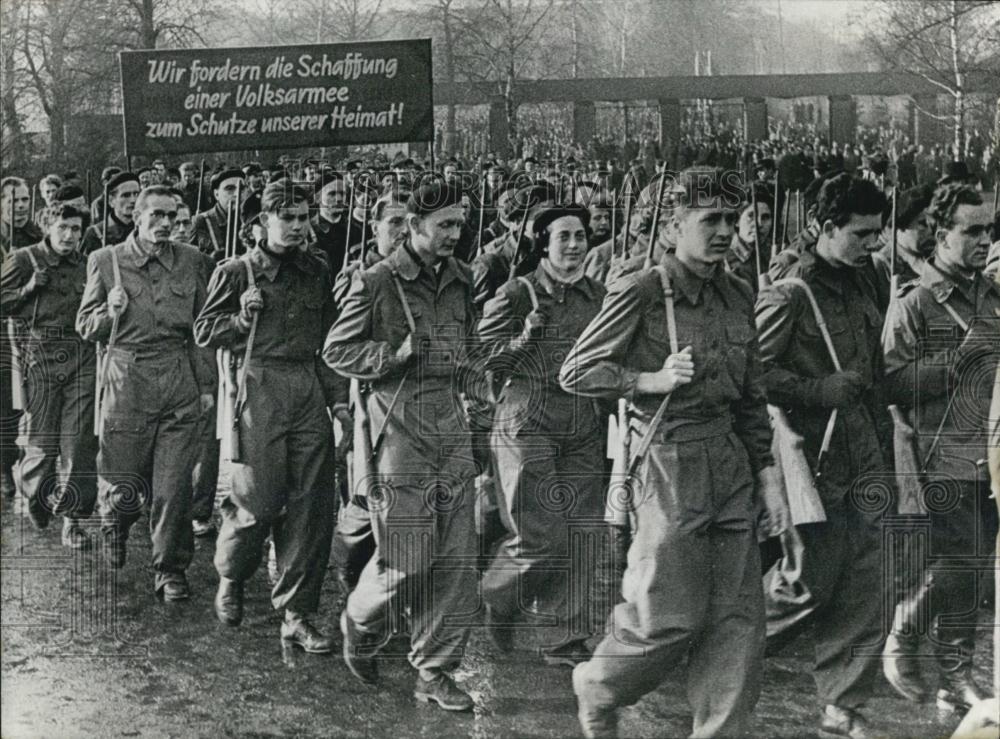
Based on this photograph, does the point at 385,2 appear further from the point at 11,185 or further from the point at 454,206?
the point at 11,185

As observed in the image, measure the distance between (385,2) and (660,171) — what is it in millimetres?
1394

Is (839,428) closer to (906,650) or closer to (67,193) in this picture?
(906,650)

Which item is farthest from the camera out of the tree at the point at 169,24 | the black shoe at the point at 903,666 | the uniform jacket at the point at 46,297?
the uniform jacket at the point at 46,297

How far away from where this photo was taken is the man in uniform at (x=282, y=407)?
7.32 metres

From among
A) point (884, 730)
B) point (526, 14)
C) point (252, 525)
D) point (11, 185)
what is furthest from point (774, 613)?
point (11, 185)

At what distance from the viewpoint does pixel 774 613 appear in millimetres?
6691

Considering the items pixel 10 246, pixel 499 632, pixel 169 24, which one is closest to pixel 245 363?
pixel 10 246

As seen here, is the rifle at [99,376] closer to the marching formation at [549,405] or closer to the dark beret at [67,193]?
the marching formation at [549,405]

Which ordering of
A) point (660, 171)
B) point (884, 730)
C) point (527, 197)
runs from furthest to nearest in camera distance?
1. point (527, 197)
2. point (660, 171)
3. point (884, 730)

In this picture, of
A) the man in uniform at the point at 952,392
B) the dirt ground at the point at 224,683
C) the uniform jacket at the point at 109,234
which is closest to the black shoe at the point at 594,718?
the dirt ground at the point at 224,683

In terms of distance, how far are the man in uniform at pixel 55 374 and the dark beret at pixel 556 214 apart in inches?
85.0

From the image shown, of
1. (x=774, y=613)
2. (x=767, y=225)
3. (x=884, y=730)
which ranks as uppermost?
(x=767, y=225)

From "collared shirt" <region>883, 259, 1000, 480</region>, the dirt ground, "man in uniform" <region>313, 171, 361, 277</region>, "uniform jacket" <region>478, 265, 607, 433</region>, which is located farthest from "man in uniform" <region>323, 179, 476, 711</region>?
"collared shirt" <region>883, 259, 1000, 480</region>

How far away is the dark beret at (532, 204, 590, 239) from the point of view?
719 cm
